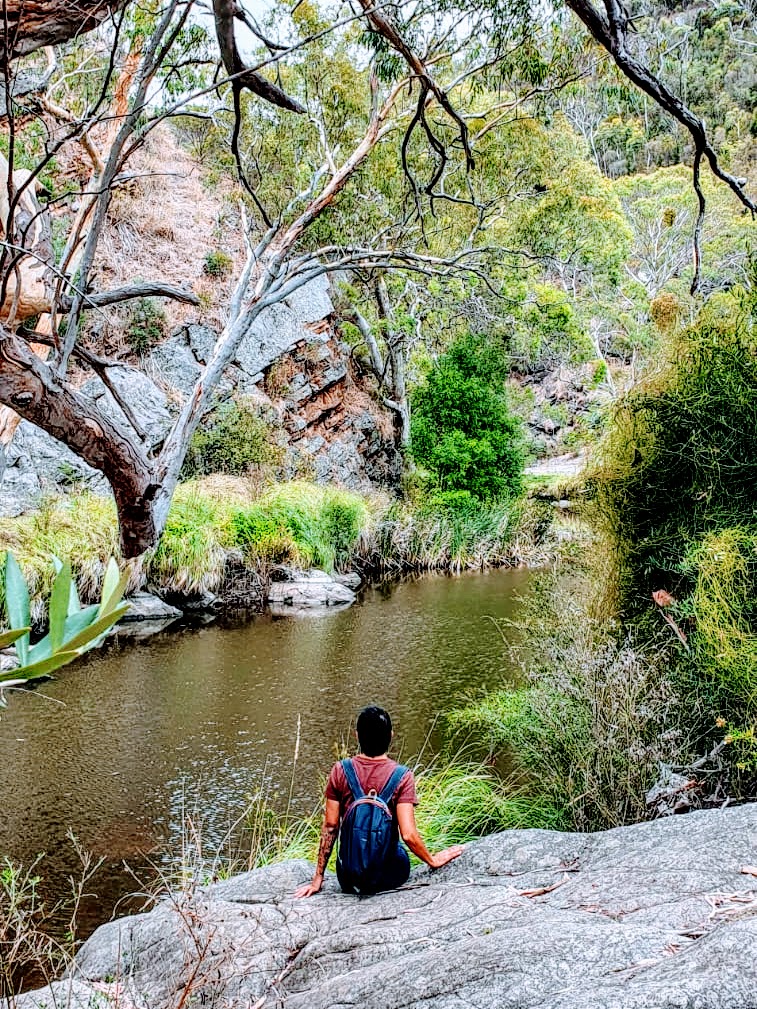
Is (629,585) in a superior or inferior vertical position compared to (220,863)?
superior

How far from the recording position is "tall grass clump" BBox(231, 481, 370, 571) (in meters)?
13.9

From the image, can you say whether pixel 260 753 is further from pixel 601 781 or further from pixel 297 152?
pixel 297 152

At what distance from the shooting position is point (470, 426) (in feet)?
61.9

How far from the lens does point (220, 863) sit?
5.33 meters

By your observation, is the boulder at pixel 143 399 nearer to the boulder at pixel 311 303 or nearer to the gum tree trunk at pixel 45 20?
the boulder at pixel 311 303

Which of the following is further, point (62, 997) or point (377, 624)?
point (377, 624)

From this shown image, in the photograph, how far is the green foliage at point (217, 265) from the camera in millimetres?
21859

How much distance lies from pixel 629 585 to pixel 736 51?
36.1 meters

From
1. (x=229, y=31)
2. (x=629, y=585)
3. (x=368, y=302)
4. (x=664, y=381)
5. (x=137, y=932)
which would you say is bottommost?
(x=137, y=932)

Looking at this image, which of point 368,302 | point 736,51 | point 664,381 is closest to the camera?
point 664,381

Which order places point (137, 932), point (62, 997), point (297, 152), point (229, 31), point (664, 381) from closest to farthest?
point (62, 997)
point (229, 31)
point (137, 932)
point (664, 381)
point (297, 152)

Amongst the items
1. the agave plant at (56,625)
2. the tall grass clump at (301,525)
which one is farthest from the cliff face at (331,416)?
the agave plant at (56,625)

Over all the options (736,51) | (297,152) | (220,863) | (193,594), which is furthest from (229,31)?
(736,51)

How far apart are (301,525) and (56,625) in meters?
13.9
